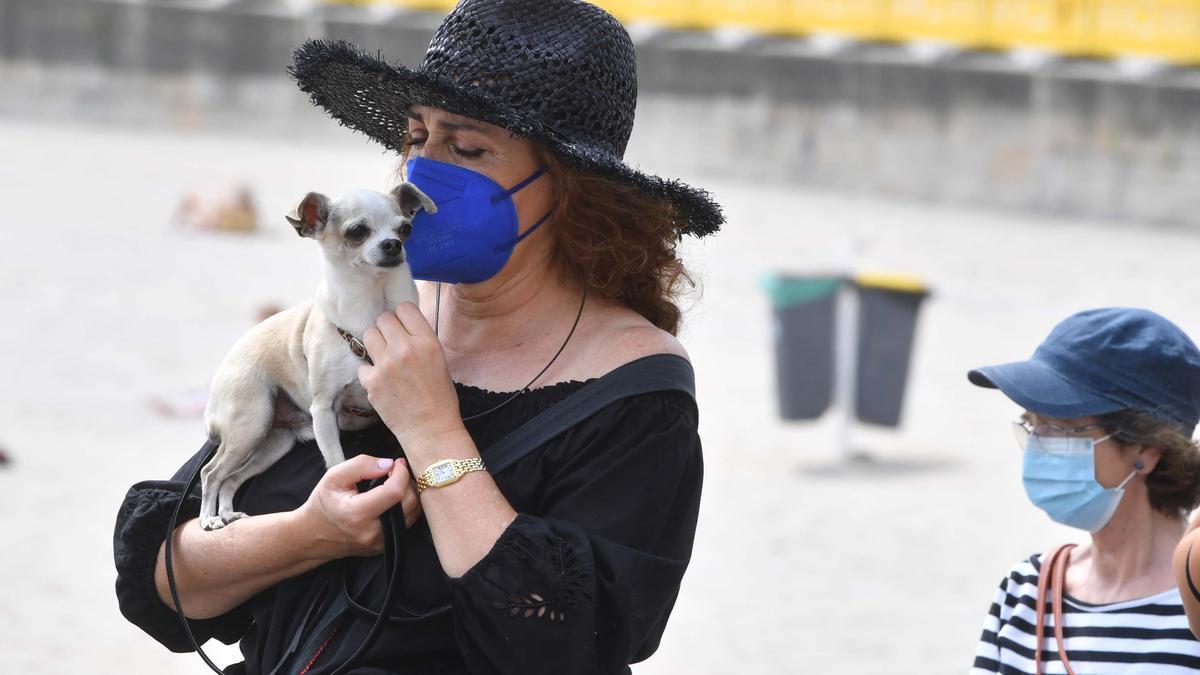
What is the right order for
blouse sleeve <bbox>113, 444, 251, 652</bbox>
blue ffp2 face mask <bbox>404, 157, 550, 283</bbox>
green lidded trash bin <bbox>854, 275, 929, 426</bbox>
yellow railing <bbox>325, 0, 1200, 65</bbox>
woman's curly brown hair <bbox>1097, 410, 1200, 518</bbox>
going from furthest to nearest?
yellow railing <bbox>325, 0, 1200, 65</bbox> → green lidded trash bin <bbox>854, 275, 929, 426</bbox> → woman's curly brown hair <bbox>1097, 410, 1200, 518</bbox> → blouse sleeve <bbox>113, 444, 251, 652</bbox> → blue ffp2 face mask <bbox>404, 157, 550, 283</bbox>

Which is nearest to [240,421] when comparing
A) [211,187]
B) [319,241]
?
Answer: [319,241]

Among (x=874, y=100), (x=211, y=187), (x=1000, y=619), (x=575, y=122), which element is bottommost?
(x=211, y=187)

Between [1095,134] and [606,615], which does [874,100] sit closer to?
[1095,134]

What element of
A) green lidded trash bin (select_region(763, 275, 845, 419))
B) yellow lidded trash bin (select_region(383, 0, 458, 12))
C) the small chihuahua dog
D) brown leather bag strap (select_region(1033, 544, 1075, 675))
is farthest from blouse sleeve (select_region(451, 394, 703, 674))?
yellow lidded trash bin (select_region(383, 0, 458, 12))

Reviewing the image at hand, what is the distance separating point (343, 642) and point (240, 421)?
0.50 meters

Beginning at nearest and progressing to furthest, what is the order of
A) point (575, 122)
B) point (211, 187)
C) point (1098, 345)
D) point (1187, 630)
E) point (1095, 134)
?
point (575, 122)
point (1187, 630)
point (1098, 345)
point (211, 187)
point (1095, 134)

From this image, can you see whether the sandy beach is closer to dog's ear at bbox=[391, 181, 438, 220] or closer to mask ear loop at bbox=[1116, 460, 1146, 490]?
dog's ear at bbox=[391, 181, 438, 220]

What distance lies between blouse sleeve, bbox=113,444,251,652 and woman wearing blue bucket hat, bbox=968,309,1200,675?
5.66 ft

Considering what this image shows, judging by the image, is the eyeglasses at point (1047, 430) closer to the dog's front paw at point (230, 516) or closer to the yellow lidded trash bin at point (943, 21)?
the dog's front paw at point (230, 516)

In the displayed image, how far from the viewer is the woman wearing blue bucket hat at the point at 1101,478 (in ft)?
10.8

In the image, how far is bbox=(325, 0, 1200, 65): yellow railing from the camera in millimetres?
19859

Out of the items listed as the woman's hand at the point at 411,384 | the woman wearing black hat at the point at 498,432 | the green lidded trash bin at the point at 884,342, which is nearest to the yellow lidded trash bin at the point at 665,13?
the green lidded trash bin at the point at 884,342

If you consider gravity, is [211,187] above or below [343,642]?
below

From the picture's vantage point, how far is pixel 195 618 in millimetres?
2779
